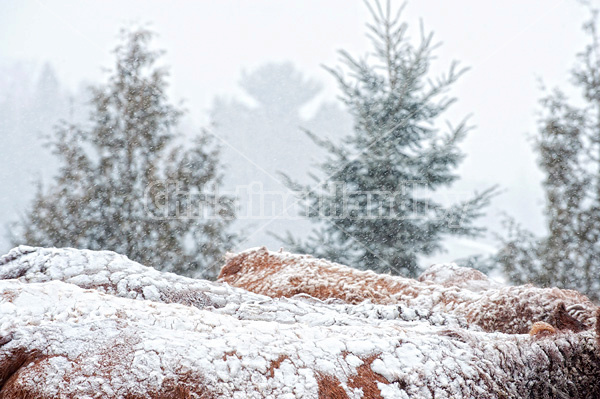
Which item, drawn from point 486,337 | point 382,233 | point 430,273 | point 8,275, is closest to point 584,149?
point 382,233

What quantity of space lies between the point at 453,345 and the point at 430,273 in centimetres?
106

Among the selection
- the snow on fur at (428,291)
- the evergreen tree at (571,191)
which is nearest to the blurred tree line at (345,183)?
the evergreen tree at (571,191)

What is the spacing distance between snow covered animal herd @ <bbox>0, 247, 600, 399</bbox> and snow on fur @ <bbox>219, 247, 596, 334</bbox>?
0.5 inches

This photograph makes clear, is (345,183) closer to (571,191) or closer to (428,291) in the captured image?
(571,191)

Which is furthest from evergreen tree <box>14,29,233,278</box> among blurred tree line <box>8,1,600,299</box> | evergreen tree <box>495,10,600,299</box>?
evergreen tree <box>495,10,600,299</box>

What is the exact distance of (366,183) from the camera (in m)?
5.51

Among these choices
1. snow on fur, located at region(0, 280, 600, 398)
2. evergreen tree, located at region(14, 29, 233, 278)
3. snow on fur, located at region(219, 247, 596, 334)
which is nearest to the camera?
snow on fur, located at region(0, 280, 600, 398)

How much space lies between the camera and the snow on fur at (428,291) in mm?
1001

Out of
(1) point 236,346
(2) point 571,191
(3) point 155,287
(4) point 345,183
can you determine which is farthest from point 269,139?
(1) point 236,346

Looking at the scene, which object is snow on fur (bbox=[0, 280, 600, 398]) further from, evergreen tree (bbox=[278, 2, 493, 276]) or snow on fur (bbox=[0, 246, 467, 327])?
evergreen tree (bbox=[278, 2, 493, 276])

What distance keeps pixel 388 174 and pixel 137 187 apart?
278 cm

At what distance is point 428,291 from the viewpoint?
4.12ft

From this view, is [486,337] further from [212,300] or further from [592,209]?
[592,209]

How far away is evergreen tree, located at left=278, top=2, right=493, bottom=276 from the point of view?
17.9 ft
